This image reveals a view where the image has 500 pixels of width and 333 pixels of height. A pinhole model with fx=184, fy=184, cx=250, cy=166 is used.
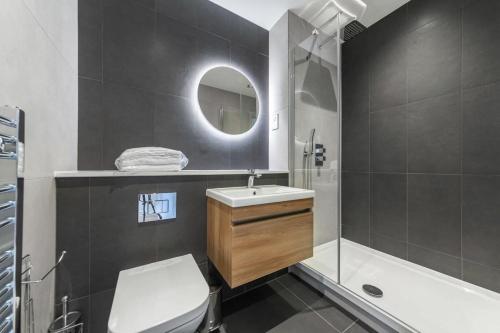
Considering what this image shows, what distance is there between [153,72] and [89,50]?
36 cm

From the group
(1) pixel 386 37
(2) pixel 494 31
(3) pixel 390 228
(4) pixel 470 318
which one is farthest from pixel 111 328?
(1) pixel 386 37

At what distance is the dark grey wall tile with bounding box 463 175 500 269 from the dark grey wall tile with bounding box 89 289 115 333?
2.46 m

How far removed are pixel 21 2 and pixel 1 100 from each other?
42 centimetres

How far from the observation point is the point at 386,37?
1819 mm

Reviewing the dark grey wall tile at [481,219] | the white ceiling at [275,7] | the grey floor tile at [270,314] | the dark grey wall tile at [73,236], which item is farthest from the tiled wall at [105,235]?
the dark grey wall tile at [481,219]

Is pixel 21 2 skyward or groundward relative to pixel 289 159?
skyward

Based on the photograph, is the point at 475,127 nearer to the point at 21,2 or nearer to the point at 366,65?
the point at 366,65

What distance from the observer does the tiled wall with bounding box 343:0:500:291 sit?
4.26ft

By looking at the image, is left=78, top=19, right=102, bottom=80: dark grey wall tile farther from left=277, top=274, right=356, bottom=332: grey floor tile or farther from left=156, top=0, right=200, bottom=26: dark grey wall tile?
left=277, top=274, right=356, bottom=332: grey floor tile

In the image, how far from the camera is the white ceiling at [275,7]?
162 cm

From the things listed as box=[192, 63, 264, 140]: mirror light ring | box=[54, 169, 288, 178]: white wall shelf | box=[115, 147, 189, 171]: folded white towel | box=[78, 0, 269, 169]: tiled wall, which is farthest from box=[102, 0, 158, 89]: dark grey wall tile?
box=[54, 169, 288, 178]: white wall shelf

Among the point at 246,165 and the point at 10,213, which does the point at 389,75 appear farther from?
the point at 10,213

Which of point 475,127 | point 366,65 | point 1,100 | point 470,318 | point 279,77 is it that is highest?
point 366,65

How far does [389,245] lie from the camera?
1.79m
